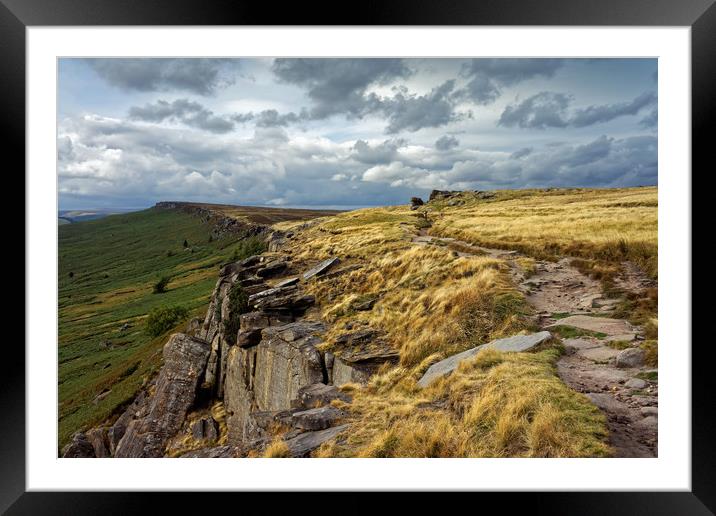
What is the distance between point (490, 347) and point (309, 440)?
131 inches

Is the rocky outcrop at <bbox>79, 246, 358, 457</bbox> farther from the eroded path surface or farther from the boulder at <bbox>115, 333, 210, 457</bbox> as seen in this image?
the eroded path surface

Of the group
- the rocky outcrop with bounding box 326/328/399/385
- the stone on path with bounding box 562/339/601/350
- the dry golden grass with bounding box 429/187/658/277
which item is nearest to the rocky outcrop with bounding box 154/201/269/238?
the dry golden grass with bounding box 429/187/658/277

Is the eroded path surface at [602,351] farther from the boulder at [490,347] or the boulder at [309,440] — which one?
the boulder at [309,440]

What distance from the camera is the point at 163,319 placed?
957 inches

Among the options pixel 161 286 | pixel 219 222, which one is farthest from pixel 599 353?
pixel 219 222

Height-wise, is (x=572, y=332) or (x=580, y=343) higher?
(x=572, y=332)

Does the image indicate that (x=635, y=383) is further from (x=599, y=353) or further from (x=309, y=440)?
(x=309, y=440)

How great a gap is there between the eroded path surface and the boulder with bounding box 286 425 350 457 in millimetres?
3366

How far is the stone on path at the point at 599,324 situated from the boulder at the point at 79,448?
15.8 m

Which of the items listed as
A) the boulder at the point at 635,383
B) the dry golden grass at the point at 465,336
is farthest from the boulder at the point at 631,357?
the dry golden grass at the point at 465,336

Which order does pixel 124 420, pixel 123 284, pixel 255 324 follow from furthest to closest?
pixel 123 284
pixel 124 420
pixel 255 324

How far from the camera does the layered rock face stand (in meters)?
6.88
